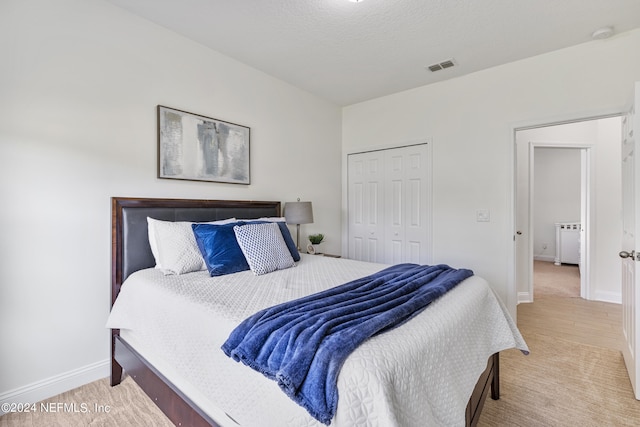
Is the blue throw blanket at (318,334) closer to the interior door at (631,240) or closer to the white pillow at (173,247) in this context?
the white pillow at (173,247)

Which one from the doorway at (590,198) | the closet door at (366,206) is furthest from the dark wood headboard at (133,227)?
the doorway at (590,198)

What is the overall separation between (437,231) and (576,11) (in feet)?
7.26

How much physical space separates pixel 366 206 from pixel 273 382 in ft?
11.0

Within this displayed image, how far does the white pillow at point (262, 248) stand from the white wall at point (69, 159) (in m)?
0.77

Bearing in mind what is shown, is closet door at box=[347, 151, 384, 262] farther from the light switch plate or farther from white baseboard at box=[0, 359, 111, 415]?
white baseboard at box=[0, 359, 111, 415]

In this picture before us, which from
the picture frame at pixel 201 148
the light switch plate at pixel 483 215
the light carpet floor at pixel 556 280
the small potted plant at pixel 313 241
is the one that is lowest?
the light carpet floor at pixel 556 280

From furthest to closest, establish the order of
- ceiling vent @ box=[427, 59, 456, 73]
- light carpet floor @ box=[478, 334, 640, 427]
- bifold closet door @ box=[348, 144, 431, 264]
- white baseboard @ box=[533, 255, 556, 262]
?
white baseboard @ box=[533, 255, 556, 262]
bifold closet door @ box=[348, 144, 431, 264]
ceiling vent @ box=[427, 59, 456, 73]
light carpet floor @ box=[478, 334, 640, 427]

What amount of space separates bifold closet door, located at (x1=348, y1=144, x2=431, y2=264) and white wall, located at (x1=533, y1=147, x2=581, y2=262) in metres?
4.54

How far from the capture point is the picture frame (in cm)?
249

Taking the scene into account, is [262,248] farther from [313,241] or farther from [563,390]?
[563,390]

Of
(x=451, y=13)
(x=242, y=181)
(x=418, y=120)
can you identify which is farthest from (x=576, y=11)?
(x=242, y=181)

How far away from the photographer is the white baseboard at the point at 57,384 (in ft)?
6.04

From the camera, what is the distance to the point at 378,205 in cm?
411

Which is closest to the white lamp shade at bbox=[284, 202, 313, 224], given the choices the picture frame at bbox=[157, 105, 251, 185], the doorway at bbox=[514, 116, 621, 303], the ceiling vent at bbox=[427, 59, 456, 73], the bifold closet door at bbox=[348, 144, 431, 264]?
the picture frame at bbox=[157, 105, 251, 185]
